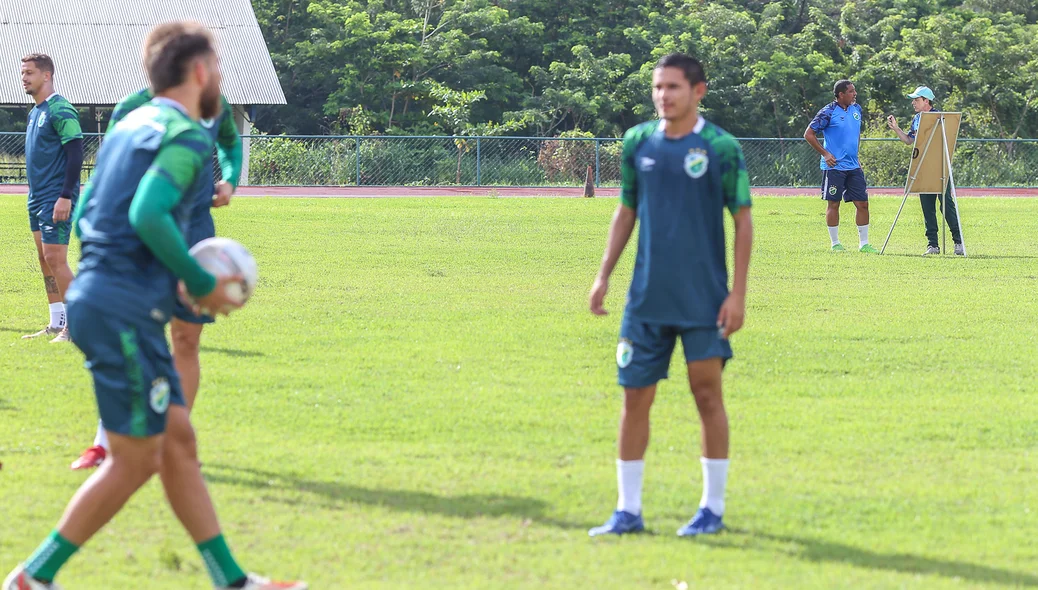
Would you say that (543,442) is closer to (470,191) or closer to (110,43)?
(470,191)

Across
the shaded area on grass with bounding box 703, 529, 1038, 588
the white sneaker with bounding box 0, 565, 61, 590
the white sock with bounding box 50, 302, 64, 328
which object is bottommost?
the white sock with bounding box 50, 302, 64, 328

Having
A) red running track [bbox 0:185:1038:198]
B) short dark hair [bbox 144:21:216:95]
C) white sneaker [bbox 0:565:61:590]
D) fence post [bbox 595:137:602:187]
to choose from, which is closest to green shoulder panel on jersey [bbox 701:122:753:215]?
short dark hair [bbox 144:21:216:95]

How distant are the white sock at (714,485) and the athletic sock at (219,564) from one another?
78.7 inches

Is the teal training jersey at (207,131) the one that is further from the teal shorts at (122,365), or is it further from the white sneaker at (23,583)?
the white sneaker at (23,583)

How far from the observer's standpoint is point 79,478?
6.25 metres

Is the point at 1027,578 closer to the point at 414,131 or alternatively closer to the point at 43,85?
the point at 43,85

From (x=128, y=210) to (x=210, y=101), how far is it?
491mm

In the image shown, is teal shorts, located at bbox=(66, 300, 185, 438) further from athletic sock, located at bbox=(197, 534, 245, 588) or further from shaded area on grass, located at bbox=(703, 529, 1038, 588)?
shaded area on grass, located at bbox=(703, 529, 1038, 588)

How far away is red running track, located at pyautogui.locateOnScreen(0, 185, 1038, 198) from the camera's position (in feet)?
112

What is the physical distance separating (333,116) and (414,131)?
4.25 m

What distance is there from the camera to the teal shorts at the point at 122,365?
4.16 m

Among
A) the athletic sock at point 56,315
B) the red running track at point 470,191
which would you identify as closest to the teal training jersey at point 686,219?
the athletic sock at point 56,315

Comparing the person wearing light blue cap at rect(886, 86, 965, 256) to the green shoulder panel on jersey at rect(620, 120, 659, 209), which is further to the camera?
the person wearing light blue cap at rect(886, 86, 965, 256)

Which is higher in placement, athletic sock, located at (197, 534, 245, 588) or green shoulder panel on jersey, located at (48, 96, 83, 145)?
green shoulder panel on jersey, located at (48, 96, 83, 145)
